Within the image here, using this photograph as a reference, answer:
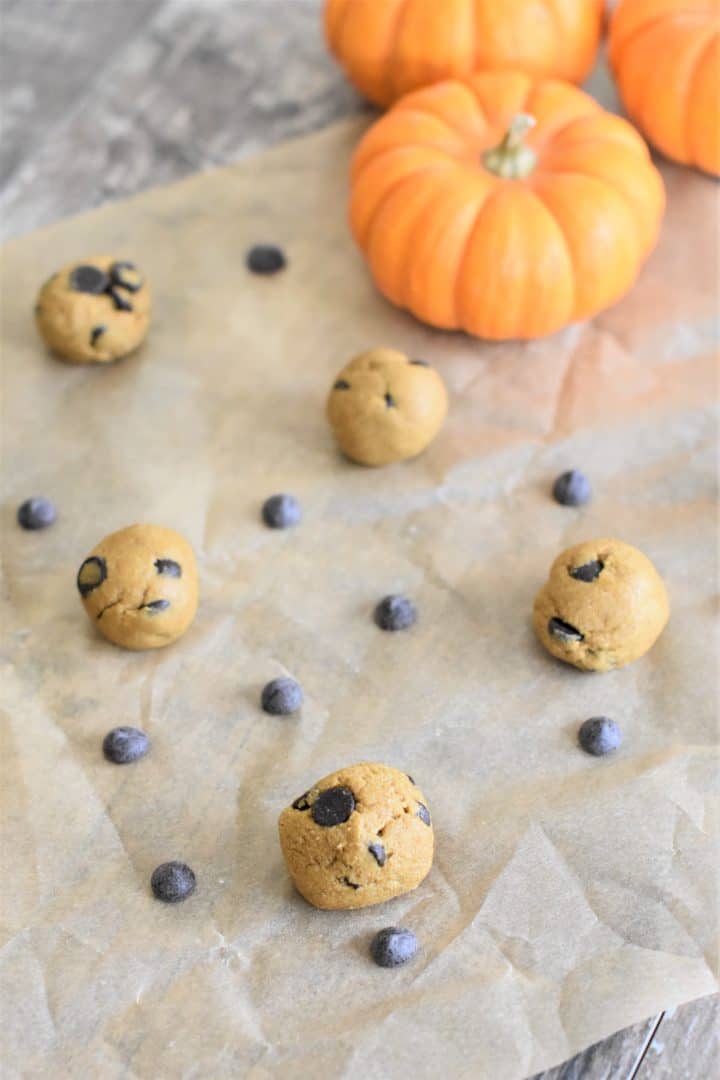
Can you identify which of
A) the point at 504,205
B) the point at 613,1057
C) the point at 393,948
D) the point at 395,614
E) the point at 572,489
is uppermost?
the point at 504,205

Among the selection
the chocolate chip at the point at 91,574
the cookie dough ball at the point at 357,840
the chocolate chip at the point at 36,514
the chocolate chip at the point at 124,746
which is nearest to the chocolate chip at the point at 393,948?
the cookie dough ball at the point at 357,840

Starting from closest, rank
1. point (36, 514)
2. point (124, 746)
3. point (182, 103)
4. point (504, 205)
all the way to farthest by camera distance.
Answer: point (124, 746) < point (36, 514) < point (504, 205) < point (182, 103)

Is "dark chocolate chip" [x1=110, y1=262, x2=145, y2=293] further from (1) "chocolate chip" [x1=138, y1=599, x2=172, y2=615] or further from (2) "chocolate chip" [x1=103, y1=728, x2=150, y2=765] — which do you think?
(2) "chocolate chip" [x1=103, y1=728, x2=150, y2=765]

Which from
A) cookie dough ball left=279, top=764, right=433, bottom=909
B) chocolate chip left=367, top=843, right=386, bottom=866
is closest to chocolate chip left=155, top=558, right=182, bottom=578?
cookie dough ball left=279, top=764, right=433, bottom=909

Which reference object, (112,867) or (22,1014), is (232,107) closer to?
(112,867)

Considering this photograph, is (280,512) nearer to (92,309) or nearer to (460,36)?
(92,309)

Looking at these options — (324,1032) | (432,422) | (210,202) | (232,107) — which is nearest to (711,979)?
(324,1032)

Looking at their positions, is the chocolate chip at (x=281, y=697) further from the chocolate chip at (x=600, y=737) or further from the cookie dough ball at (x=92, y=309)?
the cookie dough ball at (x=92, y=309)

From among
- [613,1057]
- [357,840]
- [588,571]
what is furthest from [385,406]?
[613,1057]
